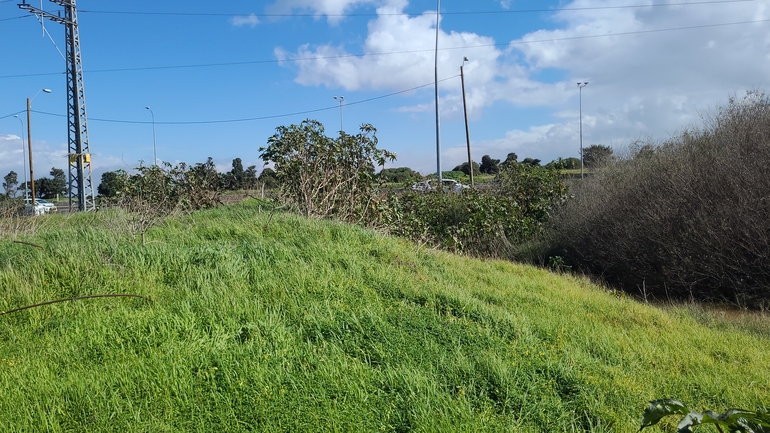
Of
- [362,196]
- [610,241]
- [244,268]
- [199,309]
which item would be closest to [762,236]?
[610,241]

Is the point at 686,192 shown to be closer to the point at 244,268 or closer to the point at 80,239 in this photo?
the point at 244,268

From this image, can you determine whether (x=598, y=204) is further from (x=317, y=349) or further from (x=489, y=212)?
(x=317, y=349)

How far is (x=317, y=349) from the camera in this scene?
3854 millimetres

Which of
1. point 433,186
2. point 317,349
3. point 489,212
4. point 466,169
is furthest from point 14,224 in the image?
point 466,169

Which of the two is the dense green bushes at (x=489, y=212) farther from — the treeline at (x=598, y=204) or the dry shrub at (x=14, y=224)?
the dry shrub at (x=14, y=224)

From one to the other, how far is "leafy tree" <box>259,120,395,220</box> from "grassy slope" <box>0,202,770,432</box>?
3615 mm

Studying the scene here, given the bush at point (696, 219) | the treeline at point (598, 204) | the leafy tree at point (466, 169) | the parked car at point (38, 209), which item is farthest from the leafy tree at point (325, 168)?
the leafy tree at point (466, 169)

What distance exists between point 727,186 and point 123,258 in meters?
9.01

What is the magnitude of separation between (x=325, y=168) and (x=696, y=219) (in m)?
6.78

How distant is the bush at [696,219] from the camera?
838cm

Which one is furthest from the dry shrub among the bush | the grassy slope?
the bush

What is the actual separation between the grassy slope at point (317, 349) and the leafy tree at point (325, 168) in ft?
11.9

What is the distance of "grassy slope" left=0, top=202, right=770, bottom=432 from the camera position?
307 cm

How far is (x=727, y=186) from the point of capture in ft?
28.4
